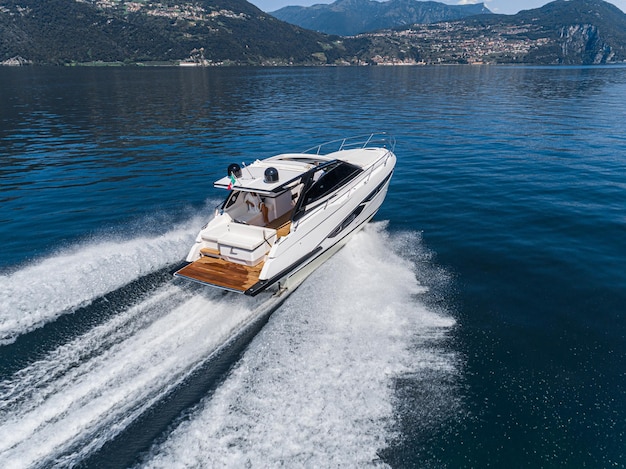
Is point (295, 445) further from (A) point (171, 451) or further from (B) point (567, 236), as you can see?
(B) point (567, 236)

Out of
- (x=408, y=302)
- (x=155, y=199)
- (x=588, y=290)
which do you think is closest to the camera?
(x=408, y=302)

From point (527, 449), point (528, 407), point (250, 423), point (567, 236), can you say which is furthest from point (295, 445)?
point (567, 236)

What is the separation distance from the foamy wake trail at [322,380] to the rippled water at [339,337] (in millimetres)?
31

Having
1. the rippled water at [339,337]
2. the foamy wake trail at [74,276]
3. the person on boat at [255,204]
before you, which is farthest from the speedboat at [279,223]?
the foamy wake trail at [74,276]

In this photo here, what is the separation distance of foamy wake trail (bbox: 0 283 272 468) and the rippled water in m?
0.03

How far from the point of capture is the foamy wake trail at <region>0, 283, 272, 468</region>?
17.7 ft

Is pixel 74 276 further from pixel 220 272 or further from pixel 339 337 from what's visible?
pixel 339 337

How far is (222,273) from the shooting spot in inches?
358

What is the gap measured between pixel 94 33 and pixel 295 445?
24679cm

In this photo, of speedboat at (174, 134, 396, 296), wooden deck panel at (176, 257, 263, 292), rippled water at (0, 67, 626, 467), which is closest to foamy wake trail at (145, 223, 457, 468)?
rippled water at (0, 67, 626, 467)

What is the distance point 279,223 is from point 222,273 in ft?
8.65

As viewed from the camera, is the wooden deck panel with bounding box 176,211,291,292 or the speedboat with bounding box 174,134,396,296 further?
the speedboat with bounding box 174,134,396,296

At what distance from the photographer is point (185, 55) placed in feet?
641

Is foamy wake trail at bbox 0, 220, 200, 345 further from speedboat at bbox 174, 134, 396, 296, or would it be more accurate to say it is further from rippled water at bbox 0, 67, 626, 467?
speedboat at bbox 174, 134, 396, 296
